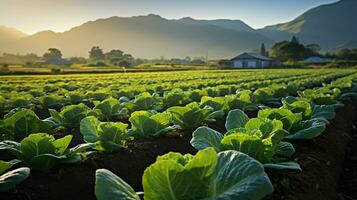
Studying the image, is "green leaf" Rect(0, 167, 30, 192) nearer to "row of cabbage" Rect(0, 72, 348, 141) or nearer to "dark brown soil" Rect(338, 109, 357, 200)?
"row of cabbage" Rect(0, 72, 348, 141)

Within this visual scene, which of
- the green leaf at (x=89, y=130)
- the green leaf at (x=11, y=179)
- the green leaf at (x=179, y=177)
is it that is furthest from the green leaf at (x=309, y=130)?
the green leaf at (x=11, y=179)

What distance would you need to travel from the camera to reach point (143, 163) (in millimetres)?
4871

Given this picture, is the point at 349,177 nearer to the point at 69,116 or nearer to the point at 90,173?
the point at 90,173

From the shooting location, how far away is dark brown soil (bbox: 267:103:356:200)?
147 inches

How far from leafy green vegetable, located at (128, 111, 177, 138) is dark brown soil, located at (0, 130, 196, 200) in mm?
130

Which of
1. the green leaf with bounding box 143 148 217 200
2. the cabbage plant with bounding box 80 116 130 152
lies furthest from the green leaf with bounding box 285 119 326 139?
the green leaf with bounding box 143 148 217 200

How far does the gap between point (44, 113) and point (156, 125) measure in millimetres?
5641

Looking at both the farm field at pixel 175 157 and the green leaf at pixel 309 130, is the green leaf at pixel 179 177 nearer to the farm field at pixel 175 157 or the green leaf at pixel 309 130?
the farm field at pixel 175 157

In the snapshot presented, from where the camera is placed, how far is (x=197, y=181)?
2562 mm

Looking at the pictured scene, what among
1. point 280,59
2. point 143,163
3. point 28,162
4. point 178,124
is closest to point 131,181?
point 143,163

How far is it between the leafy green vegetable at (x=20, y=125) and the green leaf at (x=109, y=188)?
128 inches

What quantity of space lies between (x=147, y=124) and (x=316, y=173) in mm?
2472

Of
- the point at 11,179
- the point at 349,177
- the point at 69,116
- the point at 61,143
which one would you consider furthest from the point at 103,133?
the point at 349,177

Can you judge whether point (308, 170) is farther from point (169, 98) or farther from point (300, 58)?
point (300, 58)
